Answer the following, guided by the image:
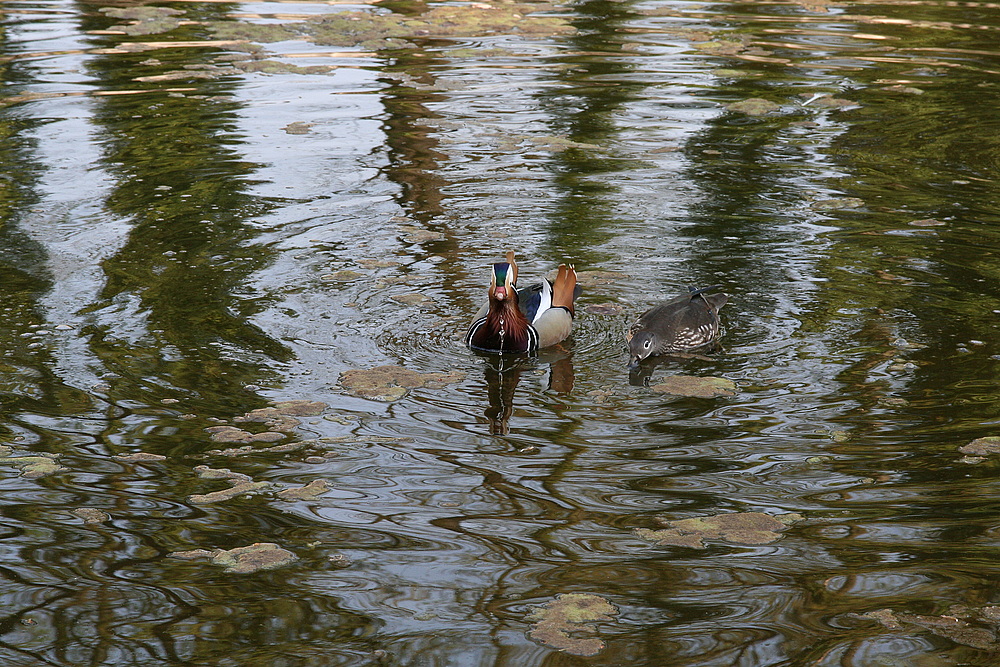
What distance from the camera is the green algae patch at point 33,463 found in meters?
5.51

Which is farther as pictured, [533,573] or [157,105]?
[157,105]

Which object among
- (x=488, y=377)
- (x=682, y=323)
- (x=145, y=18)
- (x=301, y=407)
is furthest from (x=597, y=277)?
(x=145, y=18)

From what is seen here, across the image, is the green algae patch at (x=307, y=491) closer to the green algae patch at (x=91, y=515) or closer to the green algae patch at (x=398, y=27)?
the green algae patch at (x=91, y=515)

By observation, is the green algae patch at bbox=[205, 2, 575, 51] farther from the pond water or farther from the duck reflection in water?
the duck reflection in water

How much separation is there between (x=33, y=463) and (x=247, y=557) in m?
1.47

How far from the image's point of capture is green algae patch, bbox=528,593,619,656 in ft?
14.0

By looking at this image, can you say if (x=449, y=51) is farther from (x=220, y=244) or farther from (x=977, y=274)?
(x=977, y=274)

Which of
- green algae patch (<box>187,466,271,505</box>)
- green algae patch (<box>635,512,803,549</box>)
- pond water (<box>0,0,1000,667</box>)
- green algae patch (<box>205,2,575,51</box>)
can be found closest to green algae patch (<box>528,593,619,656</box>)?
pond water (<box>0,0,1000,667</box>)

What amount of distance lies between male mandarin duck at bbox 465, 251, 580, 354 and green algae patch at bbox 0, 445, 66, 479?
8.36 feet

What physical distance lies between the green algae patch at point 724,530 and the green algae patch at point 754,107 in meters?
8.06

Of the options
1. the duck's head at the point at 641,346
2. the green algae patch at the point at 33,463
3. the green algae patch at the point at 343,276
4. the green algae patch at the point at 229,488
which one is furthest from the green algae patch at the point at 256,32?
the green algae patch at the point at 229,488

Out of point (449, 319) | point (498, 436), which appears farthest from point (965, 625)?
point (449, 319)

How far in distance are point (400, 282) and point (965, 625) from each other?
467 centimetres

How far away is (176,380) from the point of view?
21.2 ft
